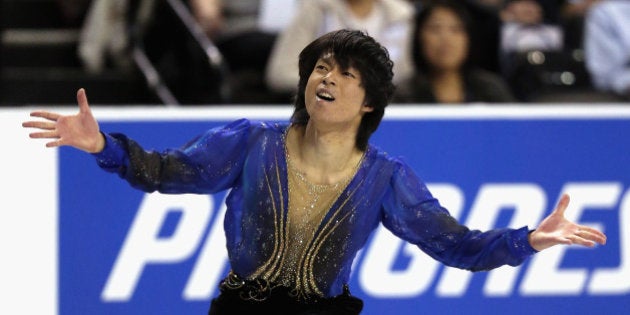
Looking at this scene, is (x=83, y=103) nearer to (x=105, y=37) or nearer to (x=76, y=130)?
(x=76, y=130)

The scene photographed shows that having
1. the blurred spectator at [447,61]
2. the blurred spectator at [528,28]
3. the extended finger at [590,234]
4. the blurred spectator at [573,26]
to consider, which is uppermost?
the blurred spectator at [573,26]

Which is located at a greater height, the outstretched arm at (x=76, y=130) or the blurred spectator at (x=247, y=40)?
the blurred spectator at (x=247, y=40)

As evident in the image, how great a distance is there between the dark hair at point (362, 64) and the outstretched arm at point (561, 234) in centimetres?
60

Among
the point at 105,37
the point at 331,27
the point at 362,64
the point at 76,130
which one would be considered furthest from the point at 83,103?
the point at 105,37

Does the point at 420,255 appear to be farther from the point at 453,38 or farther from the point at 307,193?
the point at 307,193

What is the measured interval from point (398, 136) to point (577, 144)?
837mm

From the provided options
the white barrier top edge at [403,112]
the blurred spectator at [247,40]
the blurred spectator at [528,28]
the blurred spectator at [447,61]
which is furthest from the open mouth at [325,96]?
the blurred spectator at [528,28]

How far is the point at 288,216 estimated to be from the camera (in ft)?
11.8

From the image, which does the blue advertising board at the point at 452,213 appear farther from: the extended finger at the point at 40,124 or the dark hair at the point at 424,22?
the extended finger at the point at 40,124

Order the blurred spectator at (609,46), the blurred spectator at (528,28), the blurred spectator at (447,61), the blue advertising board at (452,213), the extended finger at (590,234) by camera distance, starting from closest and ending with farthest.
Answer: the extended finger at (590,234), the blue advertising board at (452,213), the blurred spectator at (447,61), the blurred spectator at (609,46), the blurred spectator at (528,28)

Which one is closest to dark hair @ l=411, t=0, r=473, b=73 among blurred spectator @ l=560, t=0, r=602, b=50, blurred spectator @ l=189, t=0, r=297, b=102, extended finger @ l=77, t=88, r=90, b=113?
blurred spectator @ l=189, t=0, r=297, b=102

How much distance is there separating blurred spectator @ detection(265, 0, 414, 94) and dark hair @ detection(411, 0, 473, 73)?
0.21 feet

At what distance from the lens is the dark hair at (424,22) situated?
6.06 metres

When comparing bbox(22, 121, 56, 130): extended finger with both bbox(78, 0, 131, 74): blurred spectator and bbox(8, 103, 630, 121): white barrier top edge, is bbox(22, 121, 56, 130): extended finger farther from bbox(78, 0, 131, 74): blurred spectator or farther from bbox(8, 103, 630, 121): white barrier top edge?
bbox(78, 0, 131, 74): blurred spectator
